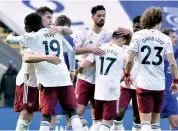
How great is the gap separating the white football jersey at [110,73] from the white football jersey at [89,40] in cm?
37

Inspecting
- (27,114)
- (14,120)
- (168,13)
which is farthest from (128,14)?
(27,114)

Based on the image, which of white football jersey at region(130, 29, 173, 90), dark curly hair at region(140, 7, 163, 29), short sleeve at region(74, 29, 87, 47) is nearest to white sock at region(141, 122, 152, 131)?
white football jersey at region(130, 29, 173, 90)

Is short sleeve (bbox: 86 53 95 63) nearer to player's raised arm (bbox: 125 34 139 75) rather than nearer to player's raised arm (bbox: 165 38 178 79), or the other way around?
player's raised arm (bbox: 125 34 139 75)

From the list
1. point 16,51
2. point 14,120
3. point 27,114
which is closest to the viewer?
point 27,114

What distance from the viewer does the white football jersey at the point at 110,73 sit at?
37.8ft

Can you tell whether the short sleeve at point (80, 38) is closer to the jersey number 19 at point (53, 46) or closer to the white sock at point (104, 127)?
the white sock at point (104, 127)

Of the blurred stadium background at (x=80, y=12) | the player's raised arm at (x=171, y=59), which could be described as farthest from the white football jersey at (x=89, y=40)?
the blurred stadium background at (x=80, y=12)

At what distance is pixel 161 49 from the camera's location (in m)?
10.6

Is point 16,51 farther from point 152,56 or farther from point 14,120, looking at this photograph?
point 152,56

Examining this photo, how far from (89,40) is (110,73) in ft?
2.54

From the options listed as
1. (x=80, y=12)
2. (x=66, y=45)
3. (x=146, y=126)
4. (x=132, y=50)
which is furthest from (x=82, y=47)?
(x=80, y=12)

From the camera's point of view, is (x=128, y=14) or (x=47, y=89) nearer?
(x=47, y=89)

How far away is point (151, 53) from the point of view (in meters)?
10.5

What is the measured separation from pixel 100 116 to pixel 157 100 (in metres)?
1.31
